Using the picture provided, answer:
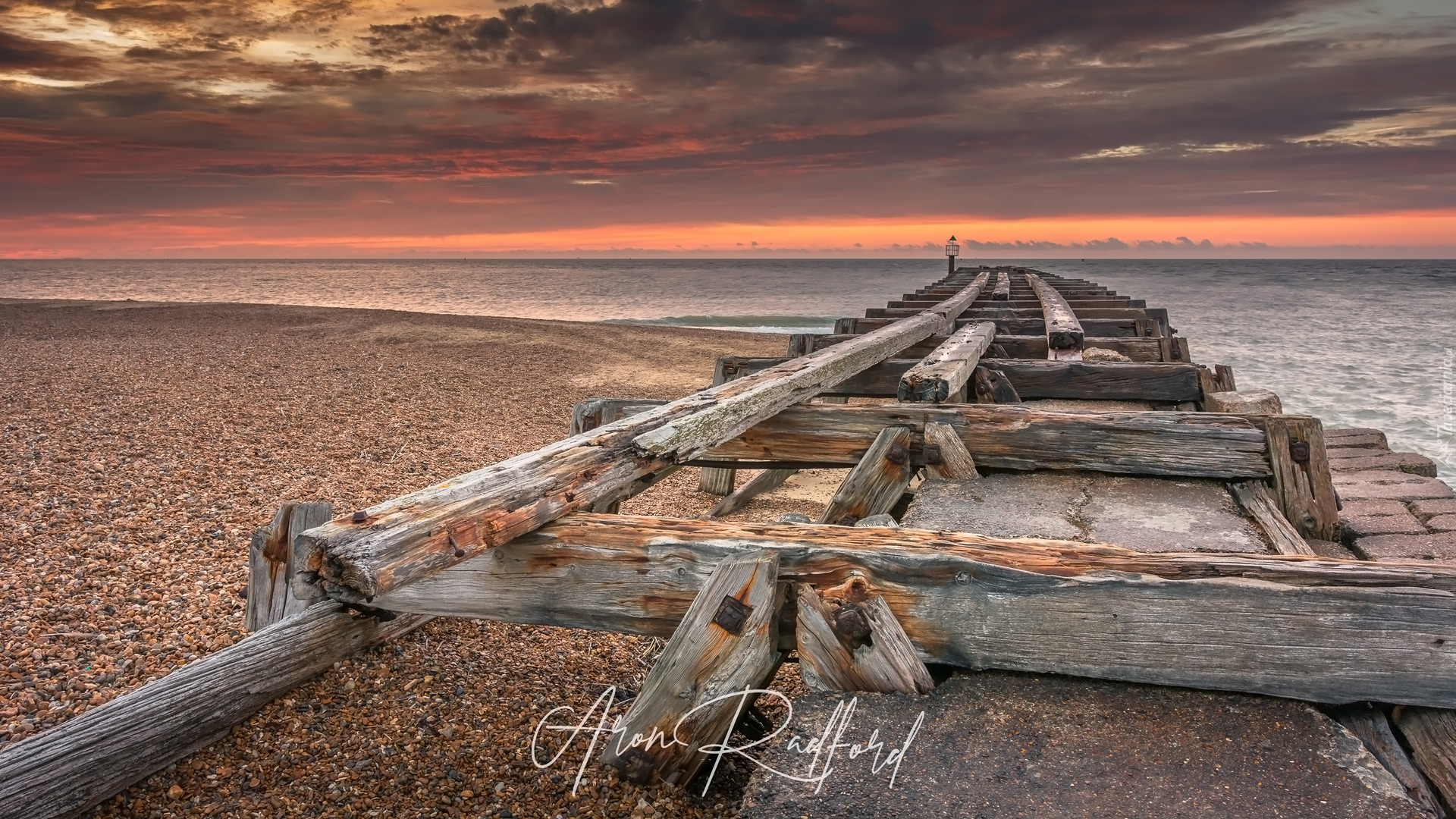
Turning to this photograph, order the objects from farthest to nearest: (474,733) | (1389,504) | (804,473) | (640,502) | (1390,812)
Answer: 1. (804,473)
2. (640,502)
3. (1389,504)
4. (474,733)
5. (1390,812)

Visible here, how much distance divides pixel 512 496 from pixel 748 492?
4.83 m

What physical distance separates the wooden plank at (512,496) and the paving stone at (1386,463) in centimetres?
458

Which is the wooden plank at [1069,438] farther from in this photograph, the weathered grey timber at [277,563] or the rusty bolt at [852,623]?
the weathered grey timber at [277,563]

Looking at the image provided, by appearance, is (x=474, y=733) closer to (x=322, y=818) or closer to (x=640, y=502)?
(x=322, y=818)

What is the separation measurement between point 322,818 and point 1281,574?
2.52 metres

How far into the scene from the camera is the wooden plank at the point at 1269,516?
2586 mm

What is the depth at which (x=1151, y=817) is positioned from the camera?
4.95 ft

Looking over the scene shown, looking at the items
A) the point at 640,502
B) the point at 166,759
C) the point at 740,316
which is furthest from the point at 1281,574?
the point at 740,316

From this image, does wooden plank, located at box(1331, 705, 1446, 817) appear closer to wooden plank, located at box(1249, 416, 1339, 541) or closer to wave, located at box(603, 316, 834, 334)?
wooden plank, located at box(1249, 416, 1339, 541)

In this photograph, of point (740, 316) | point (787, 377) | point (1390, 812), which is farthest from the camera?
point (740, 316)

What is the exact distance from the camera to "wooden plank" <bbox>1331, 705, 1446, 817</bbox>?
157cm

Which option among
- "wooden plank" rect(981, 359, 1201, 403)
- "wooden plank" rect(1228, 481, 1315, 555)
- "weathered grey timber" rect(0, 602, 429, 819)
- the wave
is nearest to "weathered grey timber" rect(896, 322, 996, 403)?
"wooden plank" rect(981, 359, 1201, 403)

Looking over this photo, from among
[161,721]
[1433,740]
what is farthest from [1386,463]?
[161,721]
